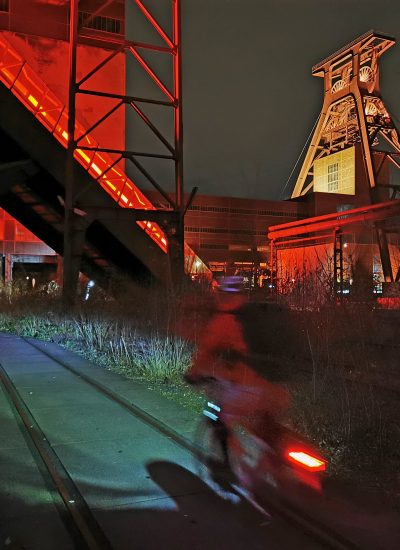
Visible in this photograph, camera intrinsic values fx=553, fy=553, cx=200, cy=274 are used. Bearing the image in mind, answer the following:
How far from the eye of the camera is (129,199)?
20.4 metres

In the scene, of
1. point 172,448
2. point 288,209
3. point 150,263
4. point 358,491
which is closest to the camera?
point 358,491

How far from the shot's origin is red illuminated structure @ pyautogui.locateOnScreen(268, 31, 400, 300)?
2126 cm

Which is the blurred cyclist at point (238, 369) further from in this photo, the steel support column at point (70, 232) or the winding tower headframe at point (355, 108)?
the winding tower headframe at point (355, 108)

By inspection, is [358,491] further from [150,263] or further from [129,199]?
[129,199]

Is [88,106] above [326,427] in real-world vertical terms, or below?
above

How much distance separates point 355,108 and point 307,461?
8584cm

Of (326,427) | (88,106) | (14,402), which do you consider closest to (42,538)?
(326,427)

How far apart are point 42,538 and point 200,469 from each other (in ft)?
5.74

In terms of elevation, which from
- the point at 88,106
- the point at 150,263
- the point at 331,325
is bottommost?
the point at 331,325

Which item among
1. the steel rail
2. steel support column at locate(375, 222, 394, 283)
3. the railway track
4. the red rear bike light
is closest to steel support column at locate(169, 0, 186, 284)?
steel support column at locate(375, 222, 394, 283)

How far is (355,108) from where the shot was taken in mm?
83562

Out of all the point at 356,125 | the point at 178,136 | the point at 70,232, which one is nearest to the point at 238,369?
the point at 70,232

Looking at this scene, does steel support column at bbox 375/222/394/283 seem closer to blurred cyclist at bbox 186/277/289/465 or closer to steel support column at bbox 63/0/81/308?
blurred cyclist at bbox 186/277/289/465

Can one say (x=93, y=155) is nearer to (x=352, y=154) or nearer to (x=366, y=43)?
(x=366, y=43)
